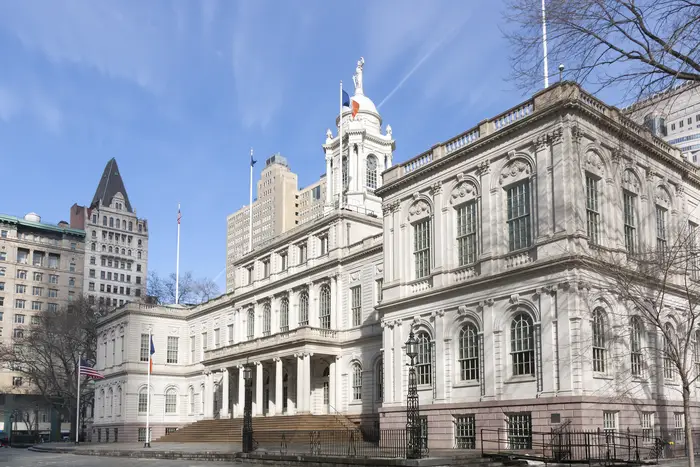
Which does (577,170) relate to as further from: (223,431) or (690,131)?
(690,131)

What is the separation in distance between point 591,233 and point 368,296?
67.1 ft

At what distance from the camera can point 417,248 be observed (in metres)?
38.5

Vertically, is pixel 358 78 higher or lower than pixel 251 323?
higher

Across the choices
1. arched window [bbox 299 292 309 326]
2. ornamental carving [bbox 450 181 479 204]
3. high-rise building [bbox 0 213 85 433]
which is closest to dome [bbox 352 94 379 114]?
arched window [bbox 299 292 309 326]

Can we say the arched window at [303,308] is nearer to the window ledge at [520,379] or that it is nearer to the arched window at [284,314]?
the arched window at [284,314]

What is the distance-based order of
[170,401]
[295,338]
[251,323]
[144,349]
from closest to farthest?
[295,338] → [251,323] → [170,401] → [144,349]

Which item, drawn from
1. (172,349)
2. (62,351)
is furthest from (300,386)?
(62,351)

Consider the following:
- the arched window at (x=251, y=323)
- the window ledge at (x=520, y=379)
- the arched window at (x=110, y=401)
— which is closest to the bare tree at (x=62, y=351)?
the arched window at (x=110, y=401)

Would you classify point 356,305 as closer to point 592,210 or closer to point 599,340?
point 592,210

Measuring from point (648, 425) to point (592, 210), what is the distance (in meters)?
9.26

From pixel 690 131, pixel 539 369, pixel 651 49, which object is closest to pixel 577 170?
pixel 539 369

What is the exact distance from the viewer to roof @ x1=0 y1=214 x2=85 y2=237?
A: 123750 mm

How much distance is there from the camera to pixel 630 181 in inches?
1331

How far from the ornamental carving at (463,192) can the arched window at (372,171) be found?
2521 centimetres
